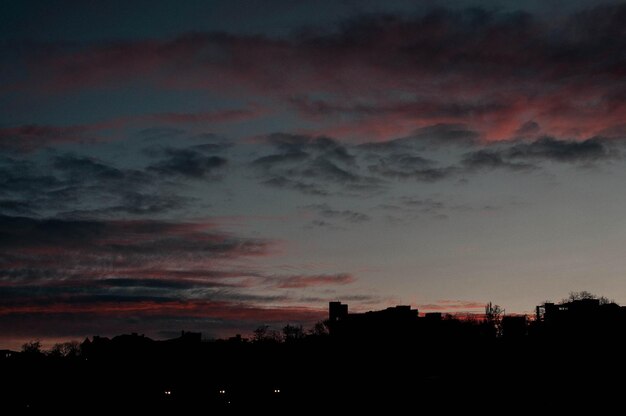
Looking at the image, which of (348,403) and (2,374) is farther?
(2,374)

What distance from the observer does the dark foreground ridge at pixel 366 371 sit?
5959 centimetres

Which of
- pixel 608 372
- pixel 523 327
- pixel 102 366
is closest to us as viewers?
pixel 608 372

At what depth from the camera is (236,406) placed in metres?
77.5

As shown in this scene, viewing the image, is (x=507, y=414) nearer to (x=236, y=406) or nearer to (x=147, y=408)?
(x=236, y=406)

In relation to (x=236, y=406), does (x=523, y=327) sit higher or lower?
higher

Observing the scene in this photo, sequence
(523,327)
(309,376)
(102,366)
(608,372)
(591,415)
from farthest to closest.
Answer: (102,366), (523,327), (309,376), (608,372), (591,415)

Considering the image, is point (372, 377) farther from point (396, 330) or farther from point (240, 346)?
point (240, 346)

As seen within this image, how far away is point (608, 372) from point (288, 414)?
28.2 metres

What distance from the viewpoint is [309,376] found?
73875 millimetres

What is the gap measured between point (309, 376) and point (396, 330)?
1056cm

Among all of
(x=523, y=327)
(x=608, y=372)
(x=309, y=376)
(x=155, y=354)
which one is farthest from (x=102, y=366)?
(x=608, y=372)

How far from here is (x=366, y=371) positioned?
70.1m

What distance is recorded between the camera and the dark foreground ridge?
5959cm

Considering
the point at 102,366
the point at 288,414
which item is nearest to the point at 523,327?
the point at 288,414
